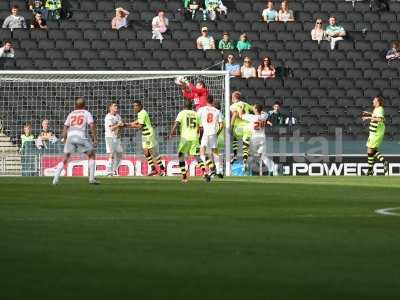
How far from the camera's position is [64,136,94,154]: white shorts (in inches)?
991

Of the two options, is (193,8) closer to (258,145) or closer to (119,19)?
(119,19)

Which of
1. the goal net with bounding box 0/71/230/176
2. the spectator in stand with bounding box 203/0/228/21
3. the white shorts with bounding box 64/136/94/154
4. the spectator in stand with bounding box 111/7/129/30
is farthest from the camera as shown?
the spectator in stand with bounding box 203/0/228/21

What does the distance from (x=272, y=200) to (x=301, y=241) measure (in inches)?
306

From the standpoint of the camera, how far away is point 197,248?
9883mm

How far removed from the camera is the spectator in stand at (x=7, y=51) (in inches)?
1364

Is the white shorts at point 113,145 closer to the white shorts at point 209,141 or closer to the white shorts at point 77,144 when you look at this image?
the white shorts at point 209,141

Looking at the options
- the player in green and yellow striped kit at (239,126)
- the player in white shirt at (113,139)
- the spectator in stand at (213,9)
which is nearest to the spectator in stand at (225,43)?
the spectator in stand at (213,9)

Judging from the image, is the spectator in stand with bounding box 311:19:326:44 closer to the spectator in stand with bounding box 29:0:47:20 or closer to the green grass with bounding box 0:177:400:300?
the spectator in stand with bounding box 29:0:47:20

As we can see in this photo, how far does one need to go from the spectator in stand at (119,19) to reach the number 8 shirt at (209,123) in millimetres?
8464

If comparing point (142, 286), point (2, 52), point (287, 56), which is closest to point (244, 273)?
point (142, 286)

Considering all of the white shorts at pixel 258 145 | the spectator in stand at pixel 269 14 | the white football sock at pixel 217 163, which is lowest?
the white football sock at pixel 217 163

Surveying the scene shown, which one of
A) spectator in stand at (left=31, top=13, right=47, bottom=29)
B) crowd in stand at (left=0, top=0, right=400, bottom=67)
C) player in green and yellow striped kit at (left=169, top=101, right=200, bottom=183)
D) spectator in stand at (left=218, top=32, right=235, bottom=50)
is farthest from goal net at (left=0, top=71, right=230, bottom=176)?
player in green and yellow striped kit at (left=169, top=101, right=200, bottom=183)

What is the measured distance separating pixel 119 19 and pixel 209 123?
8832 millimetres

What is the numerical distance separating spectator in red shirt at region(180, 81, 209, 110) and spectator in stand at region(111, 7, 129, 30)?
195 inches
